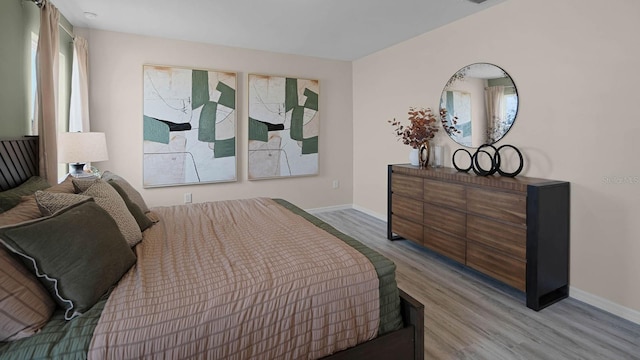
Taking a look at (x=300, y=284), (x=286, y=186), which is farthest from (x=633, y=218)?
(x=286, y=186)

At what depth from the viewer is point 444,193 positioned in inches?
122

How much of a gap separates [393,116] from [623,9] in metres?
2.50

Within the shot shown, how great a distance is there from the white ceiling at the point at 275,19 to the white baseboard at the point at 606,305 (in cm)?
258

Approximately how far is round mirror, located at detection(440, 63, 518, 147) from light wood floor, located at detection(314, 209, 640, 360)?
4.52 feet

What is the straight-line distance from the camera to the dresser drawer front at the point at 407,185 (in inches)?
135

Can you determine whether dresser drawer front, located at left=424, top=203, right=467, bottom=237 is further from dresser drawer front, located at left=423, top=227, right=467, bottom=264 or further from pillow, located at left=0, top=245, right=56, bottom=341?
pillow, located at left=0, top=245, right=56, bottom=341

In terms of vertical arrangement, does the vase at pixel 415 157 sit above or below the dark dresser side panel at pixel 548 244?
above

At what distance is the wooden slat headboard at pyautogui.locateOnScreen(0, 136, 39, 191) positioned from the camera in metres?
1.97

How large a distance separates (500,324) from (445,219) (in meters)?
1.12

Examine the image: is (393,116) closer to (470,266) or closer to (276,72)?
(276,72)

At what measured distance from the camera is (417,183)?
11.3 ft

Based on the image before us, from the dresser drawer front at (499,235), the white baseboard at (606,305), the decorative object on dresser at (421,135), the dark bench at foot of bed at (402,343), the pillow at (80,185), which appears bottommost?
the white baseboard at (606,305)

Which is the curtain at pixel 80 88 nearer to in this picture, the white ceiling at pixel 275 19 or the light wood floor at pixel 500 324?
the white ceiling at pixel 275 19

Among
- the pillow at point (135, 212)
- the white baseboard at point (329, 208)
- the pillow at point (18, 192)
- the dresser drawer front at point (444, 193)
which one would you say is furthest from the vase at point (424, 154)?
the pillow at point (18, 192)
